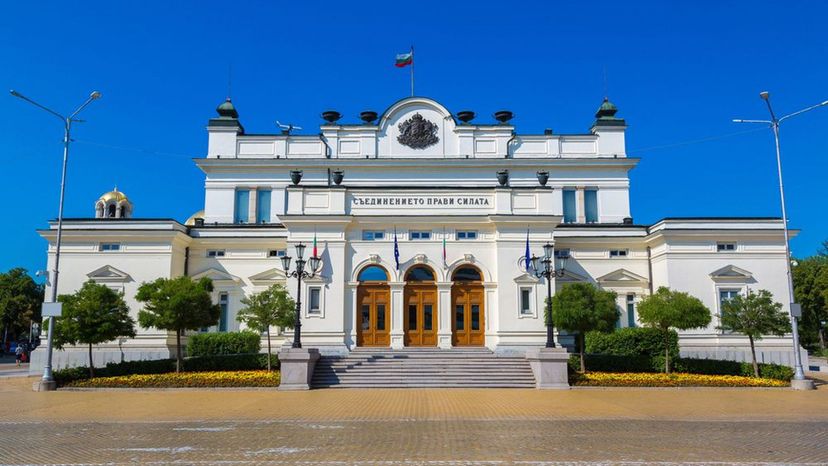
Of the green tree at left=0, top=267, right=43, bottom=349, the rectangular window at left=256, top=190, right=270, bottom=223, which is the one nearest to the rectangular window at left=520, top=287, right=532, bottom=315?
the rectangular window at left=256, top=190, right=270, bottom=223

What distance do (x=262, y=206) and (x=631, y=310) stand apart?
23607 millimetres

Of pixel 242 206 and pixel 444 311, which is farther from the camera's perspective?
pixel 242 206

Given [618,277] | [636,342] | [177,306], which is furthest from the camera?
[618,277]

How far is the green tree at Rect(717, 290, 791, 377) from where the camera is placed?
27.8 metres

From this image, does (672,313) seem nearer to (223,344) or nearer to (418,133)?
(223,344)

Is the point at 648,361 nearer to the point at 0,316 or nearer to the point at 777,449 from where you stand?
the point at 777,449

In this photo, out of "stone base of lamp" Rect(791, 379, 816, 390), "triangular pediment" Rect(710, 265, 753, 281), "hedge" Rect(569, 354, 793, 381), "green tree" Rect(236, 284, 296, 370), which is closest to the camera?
"stone base of lamp" Rect(791, 379, 816, 390)

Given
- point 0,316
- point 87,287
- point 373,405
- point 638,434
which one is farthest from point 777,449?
point 0,316

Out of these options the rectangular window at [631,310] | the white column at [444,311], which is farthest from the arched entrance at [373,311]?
the rectangular window at [631,310]

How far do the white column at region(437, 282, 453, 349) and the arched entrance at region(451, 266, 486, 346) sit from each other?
0.83ft

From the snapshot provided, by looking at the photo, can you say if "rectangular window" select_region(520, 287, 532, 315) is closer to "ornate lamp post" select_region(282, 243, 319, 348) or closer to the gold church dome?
"ornate lamp post" select_region(282, 243, 319, 348)

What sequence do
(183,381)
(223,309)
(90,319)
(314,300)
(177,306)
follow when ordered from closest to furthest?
(183,381) < (90,319) < (177,306) < (314,300) < (223,309)

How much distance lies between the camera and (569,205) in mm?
43312

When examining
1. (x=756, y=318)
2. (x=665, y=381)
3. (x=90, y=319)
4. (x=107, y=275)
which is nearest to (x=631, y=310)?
(x=756, y=318)
